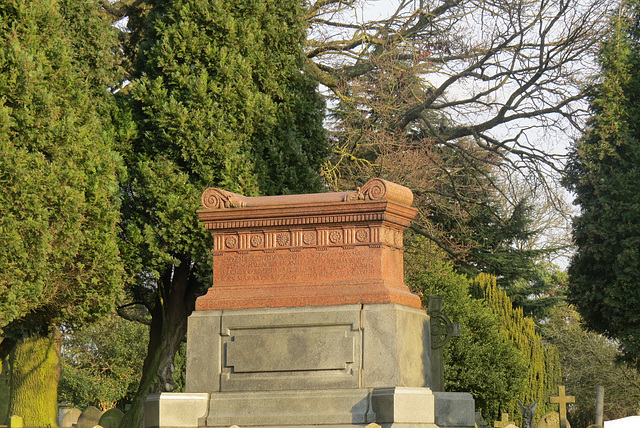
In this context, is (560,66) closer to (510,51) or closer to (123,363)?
(510,51)

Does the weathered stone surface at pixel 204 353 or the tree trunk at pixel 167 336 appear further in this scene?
the tree trunk at pixel 167 336

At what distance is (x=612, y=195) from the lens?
18016 millimetres

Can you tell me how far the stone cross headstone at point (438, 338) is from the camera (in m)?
10.9

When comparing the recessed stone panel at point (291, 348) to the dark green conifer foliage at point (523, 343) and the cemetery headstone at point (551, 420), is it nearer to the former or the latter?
the cemetery headstone at point (551, 420)

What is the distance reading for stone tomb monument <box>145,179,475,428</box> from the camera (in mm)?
9195

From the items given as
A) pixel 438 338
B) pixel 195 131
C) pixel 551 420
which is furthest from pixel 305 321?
pixel 551 420

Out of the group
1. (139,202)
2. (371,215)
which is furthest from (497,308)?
(371,215)

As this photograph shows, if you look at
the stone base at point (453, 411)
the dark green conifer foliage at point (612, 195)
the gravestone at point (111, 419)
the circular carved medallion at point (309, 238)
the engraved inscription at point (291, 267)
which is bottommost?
the gravestone at point (111, 419)

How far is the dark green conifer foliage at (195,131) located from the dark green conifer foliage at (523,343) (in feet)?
43.2

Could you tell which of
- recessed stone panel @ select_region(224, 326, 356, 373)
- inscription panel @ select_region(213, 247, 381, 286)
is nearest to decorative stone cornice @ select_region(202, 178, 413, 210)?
inscription panel @ select_region(213, 247, 381, 286)

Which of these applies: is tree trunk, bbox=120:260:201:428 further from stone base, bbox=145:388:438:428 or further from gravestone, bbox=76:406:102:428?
stone base, bbox=145:388:438:428

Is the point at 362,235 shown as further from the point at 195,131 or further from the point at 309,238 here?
the point at 195,131

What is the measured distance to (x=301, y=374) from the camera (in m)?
9.38

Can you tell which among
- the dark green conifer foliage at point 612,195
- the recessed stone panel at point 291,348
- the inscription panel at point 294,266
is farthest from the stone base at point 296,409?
the dark green conifer foliage at point 612,195
